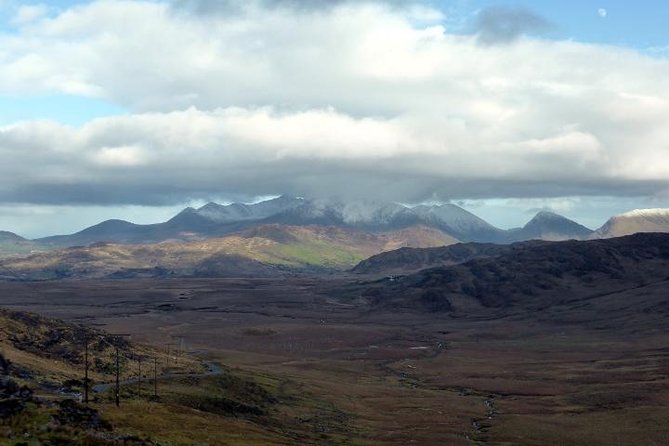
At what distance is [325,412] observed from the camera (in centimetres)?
11850

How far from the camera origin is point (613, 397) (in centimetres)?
13238

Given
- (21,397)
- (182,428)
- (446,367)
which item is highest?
(21,397)

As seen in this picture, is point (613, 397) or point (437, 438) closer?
point (437, 438)

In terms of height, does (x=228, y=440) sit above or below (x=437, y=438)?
above

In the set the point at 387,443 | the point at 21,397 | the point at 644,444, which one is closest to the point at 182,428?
the point at 21,397

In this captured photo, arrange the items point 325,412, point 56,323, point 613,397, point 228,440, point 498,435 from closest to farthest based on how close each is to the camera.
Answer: point 228,440 → point 498,435 → point 325,412 → point 613,397 → point 56,323

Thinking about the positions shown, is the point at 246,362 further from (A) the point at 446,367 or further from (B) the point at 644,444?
(B) the point at 644,444

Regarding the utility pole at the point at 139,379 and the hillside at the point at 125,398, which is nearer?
the hillside at the point at 125,398

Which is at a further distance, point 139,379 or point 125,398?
point 139,379

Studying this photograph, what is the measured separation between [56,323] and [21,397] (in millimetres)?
94219

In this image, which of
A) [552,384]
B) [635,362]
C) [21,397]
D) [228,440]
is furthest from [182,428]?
[635,362]

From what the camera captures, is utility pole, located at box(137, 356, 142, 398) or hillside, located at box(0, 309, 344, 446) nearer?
hillside, located at box(0, 309, 344, 446)

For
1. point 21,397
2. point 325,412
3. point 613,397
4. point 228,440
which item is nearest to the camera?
point 21,397

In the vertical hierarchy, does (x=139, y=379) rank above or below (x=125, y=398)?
below
